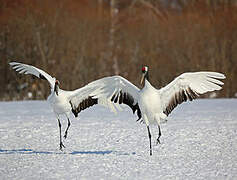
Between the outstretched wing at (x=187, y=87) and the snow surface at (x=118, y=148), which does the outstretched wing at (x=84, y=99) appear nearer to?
the snow surface at (x=118, y=148)

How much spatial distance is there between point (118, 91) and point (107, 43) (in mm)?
15289

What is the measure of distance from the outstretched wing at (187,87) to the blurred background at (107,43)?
1230 centimetres

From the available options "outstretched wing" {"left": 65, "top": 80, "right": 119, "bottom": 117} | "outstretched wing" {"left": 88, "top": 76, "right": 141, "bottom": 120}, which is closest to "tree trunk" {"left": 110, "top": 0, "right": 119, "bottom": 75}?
"outstretched wing" {"left": 65, "top": 80, "right": 119, "bottom": 117}

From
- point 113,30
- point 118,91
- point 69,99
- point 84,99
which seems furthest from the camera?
point 113,30

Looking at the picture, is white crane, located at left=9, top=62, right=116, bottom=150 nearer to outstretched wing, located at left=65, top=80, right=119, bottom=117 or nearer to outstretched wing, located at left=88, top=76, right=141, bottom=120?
outstretched wing, located at left=65, top=80, right=119, bottom=117

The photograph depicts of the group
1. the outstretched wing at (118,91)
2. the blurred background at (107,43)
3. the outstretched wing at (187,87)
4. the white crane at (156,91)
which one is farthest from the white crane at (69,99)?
the blurred background at (107,43)

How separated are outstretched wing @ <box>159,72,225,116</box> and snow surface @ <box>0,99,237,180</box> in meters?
0.86

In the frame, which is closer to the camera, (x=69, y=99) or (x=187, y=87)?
(x=187, y=87)

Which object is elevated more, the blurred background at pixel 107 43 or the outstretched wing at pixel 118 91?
the blurred background at pixel 107 43

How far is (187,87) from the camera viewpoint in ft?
28.8

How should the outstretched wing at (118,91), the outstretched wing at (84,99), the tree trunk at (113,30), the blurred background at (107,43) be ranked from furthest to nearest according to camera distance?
the tree trunk at (113,30)
the blurred background at (107,43)
the outstretched wing at (84,99)
the outstretched wing at (118,91)

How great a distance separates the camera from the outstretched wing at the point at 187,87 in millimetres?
8539

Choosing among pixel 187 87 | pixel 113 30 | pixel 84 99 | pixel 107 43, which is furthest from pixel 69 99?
pixel 107 43

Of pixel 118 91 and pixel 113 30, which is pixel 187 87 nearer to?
pixel 118 91
